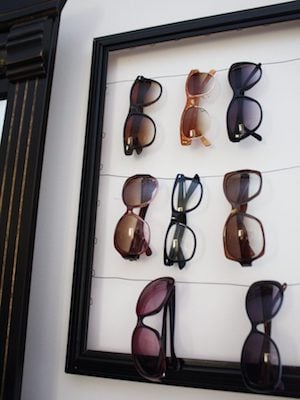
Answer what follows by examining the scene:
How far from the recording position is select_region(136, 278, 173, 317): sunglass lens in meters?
0.43

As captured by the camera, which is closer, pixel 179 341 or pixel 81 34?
pixel 179 341

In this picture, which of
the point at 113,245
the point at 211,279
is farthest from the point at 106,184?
the point at 211,279

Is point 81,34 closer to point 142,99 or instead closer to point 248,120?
point 142,99

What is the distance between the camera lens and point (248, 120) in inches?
17.8

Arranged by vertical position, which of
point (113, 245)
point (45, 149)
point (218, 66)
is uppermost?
point (218, 66)

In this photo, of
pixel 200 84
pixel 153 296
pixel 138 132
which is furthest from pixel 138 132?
pixel 153 296

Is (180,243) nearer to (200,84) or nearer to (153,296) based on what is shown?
(153,296)

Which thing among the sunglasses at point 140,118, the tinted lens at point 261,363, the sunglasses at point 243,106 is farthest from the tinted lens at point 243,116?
the tinted lens at point 261,363

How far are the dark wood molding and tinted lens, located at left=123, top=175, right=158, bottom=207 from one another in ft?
0.39

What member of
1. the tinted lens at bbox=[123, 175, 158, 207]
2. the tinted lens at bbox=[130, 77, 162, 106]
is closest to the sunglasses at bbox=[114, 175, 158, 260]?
the tinted lens at bbox=[123, 175, 158, 207]

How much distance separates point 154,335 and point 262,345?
0.38ft

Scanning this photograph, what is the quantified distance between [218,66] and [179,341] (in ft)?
1.17

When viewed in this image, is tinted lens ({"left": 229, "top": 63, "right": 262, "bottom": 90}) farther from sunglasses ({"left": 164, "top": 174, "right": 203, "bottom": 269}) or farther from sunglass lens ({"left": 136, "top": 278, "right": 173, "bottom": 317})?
sunglass lens ({"left": 136, "top": 278, "right": 173, "bottom": 317})

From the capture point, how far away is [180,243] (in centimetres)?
45
